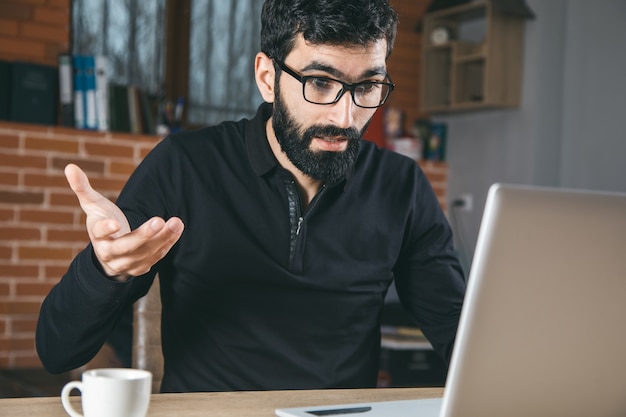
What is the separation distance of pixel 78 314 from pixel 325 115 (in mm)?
563

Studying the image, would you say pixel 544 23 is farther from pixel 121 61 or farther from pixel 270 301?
pixel 270 301

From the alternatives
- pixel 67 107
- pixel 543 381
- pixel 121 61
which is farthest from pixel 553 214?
pixel 121 61

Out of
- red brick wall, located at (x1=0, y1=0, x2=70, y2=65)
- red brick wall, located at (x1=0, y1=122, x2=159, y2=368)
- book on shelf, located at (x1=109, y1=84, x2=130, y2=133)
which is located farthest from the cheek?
red brick wall, located at (x1=0, y1=0, x2=70, y2=65)

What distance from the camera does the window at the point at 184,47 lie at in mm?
3844

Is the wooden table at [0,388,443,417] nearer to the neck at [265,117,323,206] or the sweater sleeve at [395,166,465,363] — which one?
the sweater sleeve at [395,166,465,363]

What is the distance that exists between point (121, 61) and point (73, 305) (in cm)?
281

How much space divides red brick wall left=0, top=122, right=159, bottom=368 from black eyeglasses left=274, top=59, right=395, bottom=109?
219cm

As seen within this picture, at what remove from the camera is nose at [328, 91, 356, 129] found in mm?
1510

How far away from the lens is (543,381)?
90 centimetres

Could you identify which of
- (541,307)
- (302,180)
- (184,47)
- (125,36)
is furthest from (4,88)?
(541,307)

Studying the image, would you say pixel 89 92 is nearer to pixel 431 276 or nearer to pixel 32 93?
pixel 32 93

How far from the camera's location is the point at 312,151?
1534 millimetres

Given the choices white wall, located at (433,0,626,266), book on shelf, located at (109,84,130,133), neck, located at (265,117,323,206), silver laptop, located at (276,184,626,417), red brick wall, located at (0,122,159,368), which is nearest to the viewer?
silver laptop, located at (276,184,626,417)

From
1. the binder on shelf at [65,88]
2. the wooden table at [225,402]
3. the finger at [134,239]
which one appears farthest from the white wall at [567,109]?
the finger at [134,239]
